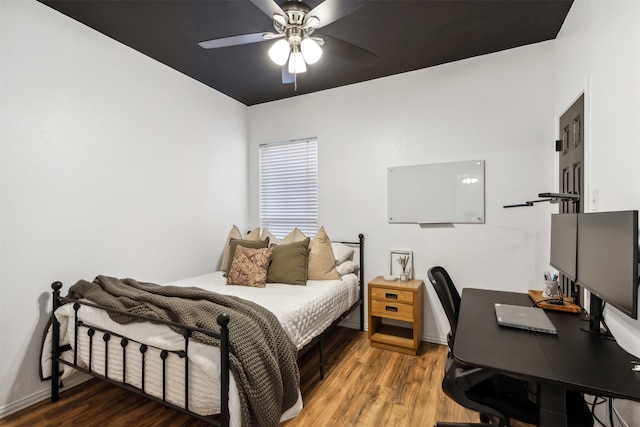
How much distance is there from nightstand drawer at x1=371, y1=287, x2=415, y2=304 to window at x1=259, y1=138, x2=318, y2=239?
3.66 ft

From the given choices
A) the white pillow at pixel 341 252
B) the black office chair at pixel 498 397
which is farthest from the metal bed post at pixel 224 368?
the white pillow at pixel 341 252

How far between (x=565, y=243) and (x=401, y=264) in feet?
4.99

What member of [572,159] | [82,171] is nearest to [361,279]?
[572,159]

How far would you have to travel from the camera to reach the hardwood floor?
1.92 m

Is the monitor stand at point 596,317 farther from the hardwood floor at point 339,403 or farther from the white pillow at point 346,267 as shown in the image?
the white pillow at point 346,267

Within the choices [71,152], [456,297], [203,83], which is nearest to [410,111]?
[456,297]

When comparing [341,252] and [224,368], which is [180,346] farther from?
[341,252]

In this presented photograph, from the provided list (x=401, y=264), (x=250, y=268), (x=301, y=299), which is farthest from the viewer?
(x=401, y=264)

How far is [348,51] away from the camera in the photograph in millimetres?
2066

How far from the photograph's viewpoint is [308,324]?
2270mm

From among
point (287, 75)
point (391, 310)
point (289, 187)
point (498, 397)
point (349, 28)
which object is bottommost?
point (391, 310)

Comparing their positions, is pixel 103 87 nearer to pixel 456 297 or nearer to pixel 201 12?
pixel 201 12

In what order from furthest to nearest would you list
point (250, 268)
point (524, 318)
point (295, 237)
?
1. point (295, 237)
2. point (250, 268)
3. point (524, 318)

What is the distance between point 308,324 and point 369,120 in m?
2.24
